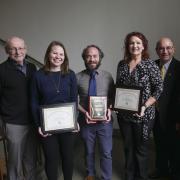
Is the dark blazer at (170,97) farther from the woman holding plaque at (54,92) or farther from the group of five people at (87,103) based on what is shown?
the woman holding plaque at (54,92)

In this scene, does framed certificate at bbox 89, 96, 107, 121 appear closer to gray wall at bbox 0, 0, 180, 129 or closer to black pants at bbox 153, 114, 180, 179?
black pants at bbox 153, 114, 180, 179

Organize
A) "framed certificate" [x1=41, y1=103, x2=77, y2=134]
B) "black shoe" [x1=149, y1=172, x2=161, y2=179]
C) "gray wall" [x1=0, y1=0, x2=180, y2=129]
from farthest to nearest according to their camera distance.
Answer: "gray wall" [x1=0, y1=0, x2=180, y2=129], "black shoe" [x1=149, y1=172, x2=161, y2=179], "framed certificate" [x1=41, y1=103, x2=77, y2=134]

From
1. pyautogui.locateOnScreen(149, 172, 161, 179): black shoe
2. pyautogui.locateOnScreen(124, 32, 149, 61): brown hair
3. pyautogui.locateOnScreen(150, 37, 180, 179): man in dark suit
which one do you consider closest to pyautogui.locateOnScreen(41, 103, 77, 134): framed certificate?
pyautogui.locateOnScreen(124, 32, 149, 61): brown hair

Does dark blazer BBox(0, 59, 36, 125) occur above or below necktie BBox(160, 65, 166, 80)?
below

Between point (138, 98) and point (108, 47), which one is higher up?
point (108, 47)

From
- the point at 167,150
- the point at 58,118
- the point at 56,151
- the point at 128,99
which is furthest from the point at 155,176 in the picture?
the point at 58,118

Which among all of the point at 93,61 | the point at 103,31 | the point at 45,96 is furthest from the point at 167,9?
the point at 45,96

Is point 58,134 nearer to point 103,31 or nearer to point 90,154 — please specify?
point 90,154

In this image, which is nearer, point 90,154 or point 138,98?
point 138,98

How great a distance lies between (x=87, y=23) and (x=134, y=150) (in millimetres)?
2150

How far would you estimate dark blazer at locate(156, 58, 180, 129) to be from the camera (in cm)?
240

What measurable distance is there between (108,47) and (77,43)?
1.65ft

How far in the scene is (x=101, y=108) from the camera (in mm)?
2303

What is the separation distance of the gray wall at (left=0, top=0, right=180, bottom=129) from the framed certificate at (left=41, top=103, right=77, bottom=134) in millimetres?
1857
